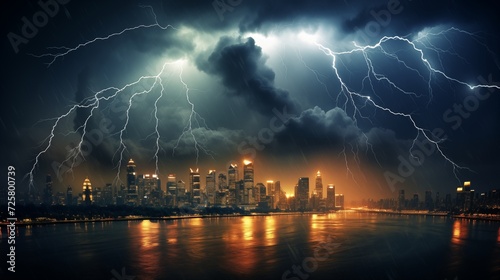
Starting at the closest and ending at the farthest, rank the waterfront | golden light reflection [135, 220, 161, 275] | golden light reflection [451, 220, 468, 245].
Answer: the waterfront < golden light reflection [135, 220, 161, 275] < golden light reflection [451, 220, 468, 245]

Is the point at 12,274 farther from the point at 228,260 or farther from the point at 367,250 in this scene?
the point at 367,250

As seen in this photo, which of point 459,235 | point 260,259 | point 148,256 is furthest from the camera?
point 459,235

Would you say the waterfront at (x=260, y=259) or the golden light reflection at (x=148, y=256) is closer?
the waterfront at (x=260, y=259)

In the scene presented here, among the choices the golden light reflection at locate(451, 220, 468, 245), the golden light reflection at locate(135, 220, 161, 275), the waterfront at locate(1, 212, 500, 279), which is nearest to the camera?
the waterfront at locate(1, 212, 500, 279)

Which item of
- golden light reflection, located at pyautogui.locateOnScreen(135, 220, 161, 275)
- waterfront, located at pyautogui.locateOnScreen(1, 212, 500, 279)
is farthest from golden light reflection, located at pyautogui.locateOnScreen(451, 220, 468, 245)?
golden light reflection, located at pyautogui.locateOnScreen(135, 220, 161, 275)

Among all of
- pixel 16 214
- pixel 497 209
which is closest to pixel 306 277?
pixel 16 214

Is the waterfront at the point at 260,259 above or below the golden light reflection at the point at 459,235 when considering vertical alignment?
above

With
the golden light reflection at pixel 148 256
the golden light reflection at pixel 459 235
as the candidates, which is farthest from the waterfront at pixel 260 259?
the golden light reflection at pixel 459 235

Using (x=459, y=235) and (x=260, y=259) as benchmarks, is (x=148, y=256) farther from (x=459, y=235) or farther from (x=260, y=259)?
(x=459, y=235)

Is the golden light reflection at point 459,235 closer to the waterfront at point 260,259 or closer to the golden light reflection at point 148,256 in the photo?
the waterfront at point 260,259

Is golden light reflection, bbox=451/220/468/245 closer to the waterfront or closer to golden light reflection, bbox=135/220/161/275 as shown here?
the waterfront

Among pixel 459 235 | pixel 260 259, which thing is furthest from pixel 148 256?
pixel 459 235
